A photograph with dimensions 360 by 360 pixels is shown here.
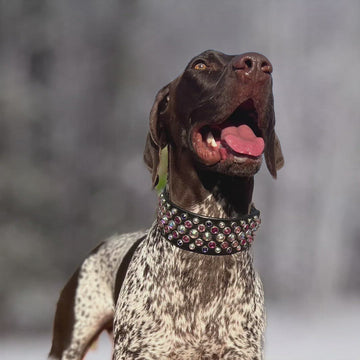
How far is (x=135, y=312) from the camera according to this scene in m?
3.08

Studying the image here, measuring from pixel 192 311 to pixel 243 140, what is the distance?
2.77 feet

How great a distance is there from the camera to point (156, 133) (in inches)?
125

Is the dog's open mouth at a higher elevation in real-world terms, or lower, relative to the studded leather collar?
higher

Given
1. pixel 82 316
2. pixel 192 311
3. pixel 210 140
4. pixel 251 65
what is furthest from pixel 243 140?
pixel 82 316

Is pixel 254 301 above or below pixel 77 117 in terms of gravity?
below

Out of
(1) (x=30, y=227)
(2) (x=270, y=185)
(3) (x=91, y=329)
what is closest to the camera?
(3) (x=91, y=329)

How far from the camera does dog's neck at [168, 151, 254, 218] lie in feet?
9.80

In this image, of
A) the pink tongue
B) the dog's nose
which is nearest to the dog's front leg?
the pink tongue

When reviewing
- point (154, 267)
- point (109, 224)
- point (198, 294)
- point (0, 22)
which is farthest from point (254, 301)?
point (0, 22)

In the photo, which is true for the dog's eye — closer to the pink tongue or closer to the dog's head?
the dog's head

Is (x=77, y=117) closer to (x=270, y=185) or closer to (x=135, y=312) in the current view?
(x=270, y=185)

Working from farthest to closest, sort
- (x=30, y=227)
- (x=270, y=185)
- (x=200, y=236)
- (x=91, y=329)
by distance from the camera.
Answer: (x=270, y=185) < (x=30, y=227) < (x=91, y=329) < (x=200, y=236)

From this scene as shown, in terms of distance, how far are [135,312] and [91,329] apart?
1.16 m

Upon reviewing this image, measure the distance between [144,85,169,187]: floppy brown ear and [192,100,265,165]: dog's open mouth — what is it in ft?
1.15
